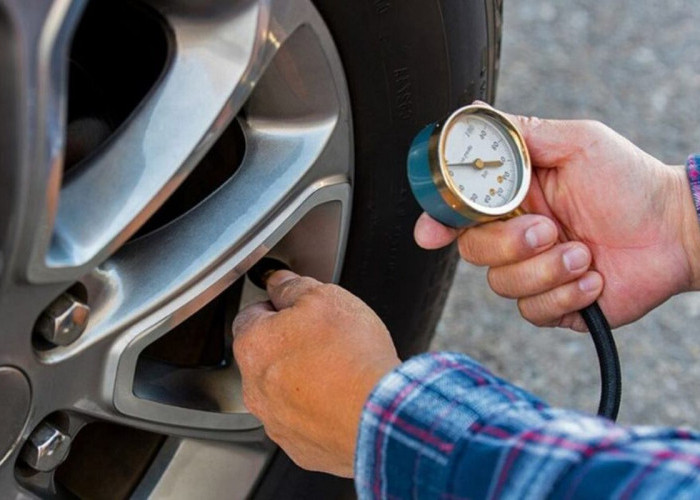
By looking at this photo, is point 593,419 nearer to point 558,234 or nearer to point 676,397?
point 558,234

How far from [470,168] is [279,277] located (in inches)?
9.5

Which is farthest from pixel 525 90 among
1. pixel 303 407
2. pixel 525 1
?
pixel 303 407

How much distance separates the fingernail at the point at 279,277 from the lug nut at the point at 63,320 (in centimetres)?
24

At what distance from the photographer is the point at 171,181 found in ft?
3.39

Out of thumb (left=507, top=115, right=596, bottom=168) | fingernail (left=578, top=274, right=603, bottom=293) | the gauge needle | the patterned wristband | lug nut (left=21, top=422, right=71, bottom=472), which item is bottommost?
lug nut (left=21, top=422, right=71, bottom=472)

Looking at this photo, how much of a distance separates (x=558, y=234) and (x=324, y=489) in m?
0.48

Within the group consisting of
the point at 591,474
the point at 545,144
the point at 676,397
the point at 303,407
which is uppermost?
the point at 545,144

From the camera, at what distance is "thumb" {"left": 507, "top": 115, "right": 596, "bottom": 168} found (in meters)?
1.29

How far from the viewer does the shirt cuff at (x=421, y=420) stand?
34.7 inches

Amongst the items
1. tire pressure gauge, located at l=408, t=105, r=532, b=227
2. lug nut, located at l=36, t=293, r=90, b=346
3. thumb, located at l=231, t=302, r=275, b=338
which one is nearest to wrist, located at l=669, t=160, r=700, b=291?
tire pressure gauge, located at l=408, t=105, r=532, b=227

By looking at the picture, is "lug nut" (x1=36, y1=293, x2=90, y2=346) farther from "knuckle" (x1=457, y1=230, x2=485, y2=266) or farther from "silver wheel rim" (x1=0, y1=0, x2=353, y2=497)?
"knuckle" (x1=457, y1=230, x2=485, y2=266)

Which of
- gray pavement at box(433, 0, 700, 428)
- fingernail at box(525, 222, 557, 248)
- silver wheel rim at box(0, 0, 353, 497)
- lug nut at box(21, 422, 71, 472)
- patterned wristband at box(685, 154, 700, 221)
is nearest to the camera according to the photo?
silver wheel rim at box(0, 0, 353, 497)

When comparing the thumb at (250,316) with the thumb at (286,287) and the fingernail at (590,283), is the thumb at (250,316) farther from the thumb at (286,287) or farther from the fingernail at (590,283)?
the fingernail at (590,283)

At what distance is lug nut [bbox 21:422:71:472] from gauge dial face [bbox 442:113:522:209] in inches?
18.5
